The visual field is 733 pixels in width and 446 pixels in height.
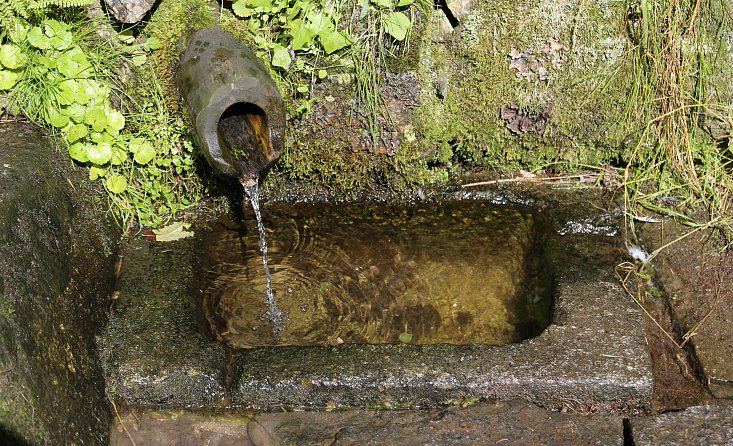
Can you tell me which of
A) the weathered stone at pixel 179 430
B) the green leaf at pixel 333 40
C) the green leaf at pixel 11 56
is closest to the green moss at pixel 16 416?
the weathered stone at pixel 179 430

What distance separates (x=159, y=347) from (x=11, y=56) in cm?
152

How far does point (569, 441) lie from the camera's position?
2.82m

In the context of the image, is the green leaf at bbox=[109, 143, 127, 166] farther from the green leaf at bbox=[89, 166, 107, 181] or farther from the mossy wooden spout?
the mossy wooden spout

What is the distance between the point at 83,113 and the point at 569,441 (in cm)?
253

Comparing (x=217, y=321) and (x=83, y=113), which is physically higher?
(x=83, y=113)

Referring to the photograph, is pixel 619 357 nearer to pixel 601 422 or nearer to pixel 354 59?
pixel 601 422

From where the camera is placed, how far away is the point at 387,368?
10.0ft

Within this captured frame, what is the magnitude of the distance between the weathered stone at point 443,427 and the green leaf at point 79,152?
149 centimetres

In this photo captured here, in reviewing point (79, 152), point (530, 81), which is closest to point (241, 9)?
point (79, 152)

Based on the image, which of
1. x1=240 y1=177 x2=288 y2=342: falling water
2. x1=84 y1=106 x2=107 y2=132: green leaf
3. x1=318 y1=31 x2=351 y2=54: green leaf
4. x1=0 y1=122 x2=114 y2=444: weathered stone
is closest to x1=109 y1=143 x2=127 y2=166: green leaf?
x1=84 y1=106 x2=107 y2=132: green leaf

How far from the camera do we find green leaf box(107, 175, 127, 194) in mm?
3768

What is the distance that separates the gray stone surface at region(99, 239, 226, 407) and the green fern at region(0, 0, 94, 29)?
119 cm

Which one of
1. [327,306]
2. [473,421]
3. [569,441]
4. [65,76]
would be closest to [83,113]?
[65,76]

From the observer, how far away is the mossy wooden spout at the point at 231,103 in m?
3.41
